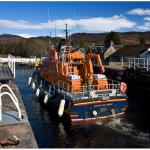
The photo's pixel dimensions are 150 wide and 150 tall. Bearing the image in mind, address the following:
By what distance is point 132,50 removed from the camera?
55031mm

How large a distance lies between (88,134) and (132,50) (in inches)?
1612

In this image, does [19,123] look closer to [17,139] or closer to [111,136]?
[17,139]

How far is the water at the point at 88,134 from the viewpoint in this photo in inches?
568

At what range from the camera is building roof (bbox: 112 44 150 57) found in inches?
2057

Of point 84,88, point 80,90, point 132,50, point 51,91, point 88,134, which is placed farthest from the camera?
point 132,50

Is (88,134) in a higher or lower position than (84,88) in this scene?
lower

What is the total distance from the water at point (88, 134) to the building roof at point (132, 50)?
35.2 m

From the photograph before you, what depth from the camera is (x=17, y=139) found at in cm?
777

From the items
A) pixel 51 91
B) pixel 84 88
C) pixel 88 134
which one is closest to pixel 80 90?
pixel 84 88

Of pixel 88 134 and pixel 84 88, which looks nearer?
pixel 88 134

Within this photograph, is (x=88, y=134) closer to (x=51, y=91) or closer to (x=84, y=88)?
(x=84, y=88)

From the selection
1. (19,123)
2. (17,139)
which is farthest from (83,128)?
(17,139)

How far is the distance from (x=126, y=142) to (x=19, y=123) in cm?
697

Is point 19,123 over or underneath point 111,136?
over
